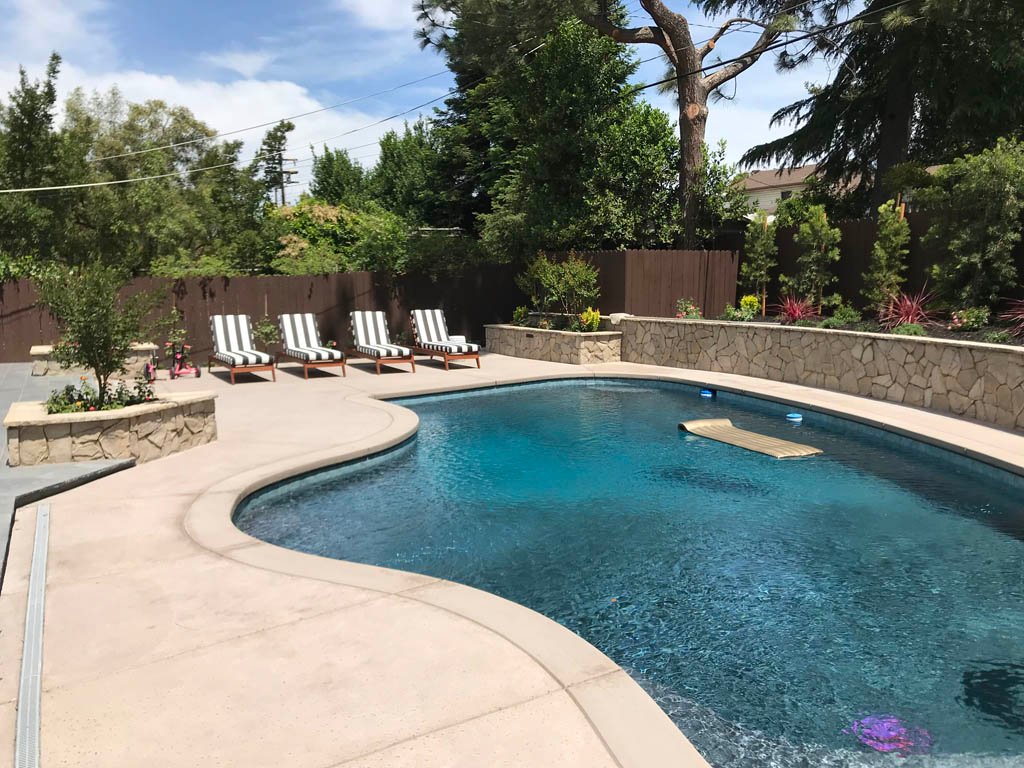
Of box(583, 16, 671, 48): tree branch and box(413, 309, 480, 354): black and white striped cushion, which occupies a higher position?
box(583, 16, 671, 48): tree branch

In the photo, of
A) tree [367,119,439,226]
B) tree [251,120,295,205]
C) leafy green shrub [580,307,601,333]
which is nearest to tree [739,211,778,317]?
leafy green shrub [580,307,601,333]

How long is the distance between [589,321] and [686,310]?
6.99ft

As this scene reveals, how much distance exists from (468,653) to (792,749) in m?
1.57

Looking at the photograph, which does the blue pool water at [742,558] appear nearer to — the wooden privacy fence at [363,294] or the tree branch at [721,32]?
the wooden privacy fence at [363,294]

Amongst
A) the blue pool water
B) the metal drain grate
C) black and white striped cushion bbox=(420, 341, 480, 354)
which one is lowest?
the blue pool water

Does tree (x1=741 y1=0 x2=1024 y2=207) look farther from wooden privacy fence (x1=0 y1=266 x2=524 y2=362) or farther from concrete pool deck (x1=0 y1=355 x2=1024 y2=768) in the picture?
concrete pool deck (x1=0 y1=355 x2=1024 y2=768)

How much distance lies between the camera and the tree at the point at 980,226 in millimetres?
10797

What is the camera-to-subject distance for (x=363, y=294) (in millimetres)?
17609

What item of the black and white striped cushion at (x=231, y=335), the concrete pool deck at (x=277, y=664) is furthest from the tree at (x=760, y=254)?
the concrete pool deck at (x=277, y=664)

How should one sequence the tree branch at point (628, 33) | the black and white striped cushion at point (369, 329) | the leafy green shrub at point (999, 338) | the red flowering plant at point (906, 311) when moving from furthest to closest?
the tree branch at point (628, 33) → the black and white striped cushion at point (369, 329) → the red flowering plant at point (906, 311) → the leafy green shrub at point (999, 338)

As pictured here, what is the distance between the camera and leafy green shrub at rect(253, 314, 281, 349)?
52.2 ft

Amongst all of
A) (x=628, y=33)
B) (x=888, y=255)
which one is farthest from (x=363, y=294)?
(x=888, y=255)

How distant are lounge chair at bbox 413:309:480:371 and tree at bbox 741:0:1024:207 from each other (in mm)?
11448

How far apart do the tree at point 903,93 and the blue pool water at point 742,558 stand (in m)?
13.1
